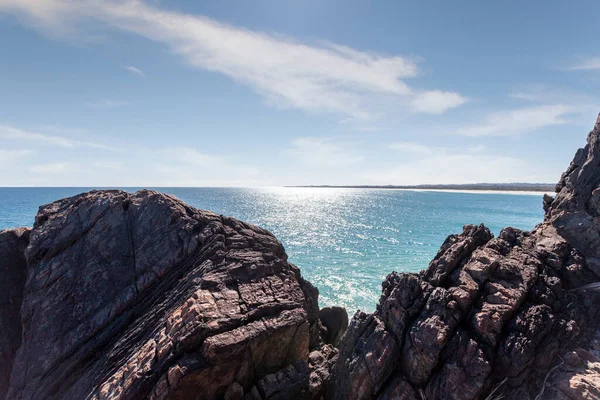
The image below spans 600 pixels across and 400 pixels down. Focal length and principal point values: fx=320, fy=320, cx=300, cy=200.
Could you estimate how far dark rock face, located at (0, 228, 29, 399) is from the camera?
54.1 feet

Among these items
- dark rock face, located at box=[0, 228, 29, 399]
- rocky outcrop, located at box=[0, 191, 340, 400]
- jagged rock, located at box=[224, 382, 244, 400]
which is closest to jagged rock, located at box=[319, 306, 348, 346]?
rocky outcrop, located at box=[0, 191, 340, 400]

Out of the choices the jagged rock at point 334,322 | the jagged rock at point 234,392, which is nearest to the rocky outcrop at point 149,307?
the jagged rock at point 234,392

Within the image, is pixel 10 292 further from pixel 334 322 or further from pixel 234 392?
pixel 334 322

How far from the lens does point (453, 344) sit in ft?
39.8

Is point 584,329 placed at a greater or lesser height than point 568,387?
greater

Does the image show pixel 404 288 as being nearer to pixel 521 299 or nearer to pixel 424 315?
pixel 424 315

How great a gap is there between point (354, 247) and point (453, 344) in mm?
56799

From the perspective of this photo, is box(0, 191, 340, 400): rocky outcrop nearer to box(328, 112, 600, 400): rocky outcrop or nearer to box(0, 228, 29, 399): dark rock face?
box(0, 228, 29, 399): dark rock face

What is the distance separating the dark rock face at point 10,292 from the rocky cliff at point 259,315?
0.19ft

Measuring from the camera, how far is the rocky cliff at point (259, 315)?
11867 millimetres

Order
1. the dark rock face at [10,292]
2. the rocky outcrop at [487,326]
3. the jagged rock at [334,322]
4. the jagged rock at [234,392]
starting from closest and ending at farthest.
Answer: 1. the rocky outcrop at [487,326]
2. the jagged rock at [234,392]
3. the dark rock face at [10,292]
4. the jagged rock at [334,322]

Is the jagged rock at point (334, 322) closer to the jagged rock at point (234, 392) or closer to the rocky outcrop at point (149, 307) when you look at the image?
the rocky outcrop at point (149, 307)

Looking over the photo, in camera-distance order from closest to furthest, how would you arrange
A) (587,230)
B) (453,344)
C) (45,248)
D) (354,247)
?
(453,344)
(587,230)
(45,248)
(354,247)

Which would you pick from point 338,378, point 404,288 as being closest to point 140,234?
point 338,378
